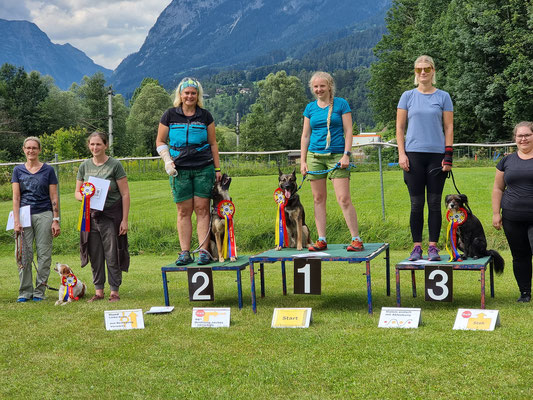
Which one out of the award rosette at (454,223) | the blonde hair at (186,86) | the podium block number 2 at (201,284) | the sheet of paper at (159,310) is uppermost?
the blonde hair at (186,86)

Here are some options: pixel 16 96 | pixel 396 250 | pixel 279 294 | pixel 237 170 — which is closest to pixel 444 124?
pixel 279 294

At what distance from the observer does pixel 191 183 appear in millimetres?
6086

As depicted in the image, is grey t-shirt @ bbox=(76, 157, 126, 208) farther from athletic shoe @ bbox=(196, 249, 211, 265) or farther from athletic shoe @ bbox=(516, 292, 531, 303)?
athletic shoe @ bbox=(516, 292, 531, 303)

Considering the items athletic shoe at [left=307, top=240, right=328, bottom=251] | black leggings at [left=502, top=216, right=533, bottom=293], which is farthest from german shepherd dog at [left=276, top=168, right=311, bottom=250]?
→ black leggings at [left=502, top=216, right=533, bottom=293]

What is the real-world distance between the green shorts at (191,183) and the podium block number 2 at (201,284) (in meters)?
0.74

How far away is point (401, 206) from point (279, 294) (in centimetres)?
495

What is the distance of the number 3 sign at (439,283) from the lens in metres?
5.37

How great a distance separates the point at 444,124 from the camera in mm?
5688

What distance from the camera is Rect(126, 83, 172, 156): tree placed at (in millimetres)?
61062

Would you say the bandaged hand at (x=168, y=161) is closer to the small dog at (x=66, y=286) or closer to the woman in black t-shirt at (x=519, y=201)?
the small dog at (x=66, y=286)

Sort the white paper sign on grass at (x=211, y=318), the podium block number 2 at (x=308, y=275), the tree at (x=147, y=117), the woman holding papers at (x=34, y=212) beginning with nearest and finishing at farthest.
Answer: the white paper sign on grass at (x=211, y=318) → the podium block number 2 at (x=308, y=275) → the woman holding papers at (x=34, y=212) → the tree at (x=147, y=117)

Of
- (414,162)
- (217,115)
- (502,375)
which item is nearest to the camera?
(502,375)

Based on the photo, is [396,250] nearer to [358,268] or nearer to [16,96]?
[358,268]

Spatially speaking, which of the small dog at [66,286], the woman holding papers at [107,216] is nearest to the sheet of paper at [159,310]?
the woman holding papers at [107,216]
